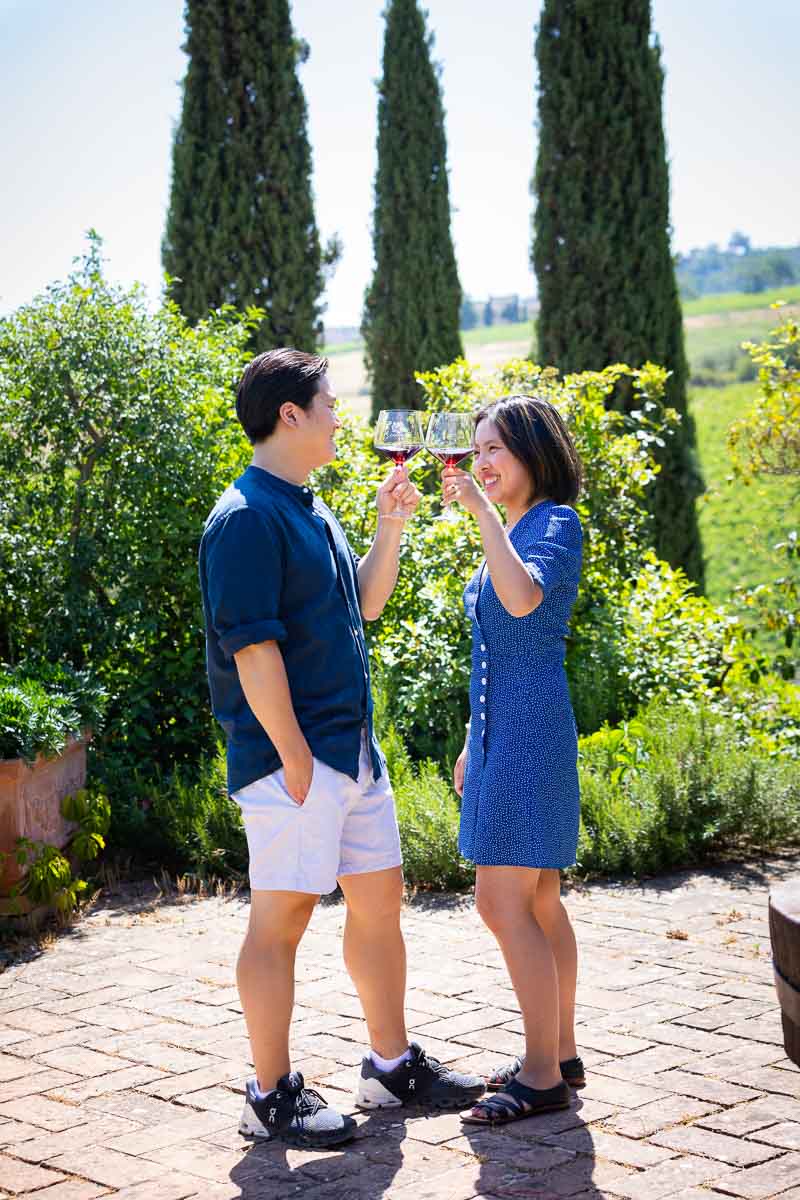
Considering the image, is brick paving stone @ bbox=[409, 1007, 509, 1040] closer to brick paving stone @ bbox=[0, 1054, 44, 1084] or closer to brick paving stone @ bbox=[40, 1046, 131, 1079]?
brick paving stone @ bbox=[40, 1046, 131, 1079]

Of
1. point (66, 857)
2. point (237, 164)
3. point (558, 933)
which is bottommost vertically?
point (66, 857)

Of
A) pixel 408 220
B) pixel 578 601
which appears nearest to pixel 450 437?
pixel 578 601

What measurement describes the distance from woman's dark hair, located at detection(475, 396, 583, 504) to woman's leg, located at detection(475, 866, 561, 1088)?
1015mm

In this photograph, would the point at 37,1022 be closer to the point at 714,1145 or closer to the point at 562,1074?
the point at 562,1074

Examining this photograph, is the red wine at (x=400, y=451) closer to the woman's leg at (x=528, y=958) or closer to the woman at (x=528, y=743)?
the woman at (x=528, y=743)

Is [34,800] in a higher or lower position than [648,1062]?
higher

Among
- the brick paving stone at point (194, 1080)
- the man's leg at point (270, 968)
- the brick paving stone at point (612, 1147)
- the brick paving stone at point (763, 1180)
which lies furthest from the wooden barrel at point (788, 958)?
the brick paving stone at point (194, 1080)

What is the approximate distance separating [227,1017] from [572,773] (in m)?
1.59

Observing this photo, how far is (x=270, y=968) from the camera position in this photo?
3340 millimetres

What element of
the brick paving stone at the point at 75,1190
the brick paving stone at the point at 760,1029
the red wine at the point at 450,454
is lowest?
the brick paving stone at the point at 760,1029

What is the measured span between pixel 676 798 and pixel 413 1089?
2.74 m

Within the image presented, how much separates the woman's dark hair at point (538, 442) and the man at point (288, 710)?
11.9 inches

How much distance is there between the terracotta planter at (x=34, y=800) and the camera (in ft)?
17.5

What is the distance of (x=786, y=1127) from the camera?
3.39 meters
